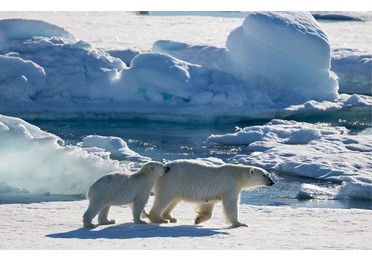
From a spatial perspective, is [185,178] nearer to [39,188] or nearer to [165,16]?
[39,188]

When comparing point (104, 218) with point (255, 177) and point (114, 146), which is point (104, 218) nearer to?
point (255, 177)

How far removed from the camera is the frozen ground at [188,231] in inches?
293

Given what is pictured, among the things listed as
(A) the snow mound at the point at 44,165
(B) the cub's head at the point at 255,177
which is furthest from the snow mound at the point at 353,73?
(B) the cub's head at the point at 255,177

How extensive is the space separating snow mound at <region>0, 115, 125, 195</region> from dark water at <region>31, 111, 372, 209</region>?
2.04 meters

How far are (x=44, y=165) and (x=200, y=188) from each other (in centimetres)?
309

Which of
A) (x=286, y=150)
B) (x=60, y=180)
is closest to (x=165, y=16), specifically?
(x=286, y=150)

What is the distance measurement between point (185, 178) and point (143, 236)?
0.91m

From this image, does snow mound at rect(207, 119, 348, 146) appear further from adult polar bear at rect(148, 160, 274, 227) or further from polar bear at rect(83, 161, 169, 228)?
polar bear at rect(83, 161, 169, 228)

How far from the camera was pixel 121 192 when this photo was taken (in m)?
8.16

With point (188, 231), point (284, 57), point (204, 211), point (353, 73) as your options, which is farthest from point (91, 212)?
point (353, 73)

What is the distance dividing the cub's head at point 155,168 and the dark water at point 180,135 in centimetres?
345

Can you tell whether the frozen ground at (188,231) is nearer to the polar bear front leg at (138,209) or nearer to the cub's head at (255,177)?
the polar bear front leg at (138,209)

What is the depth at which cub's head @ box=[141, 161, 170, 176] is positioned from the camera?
8.31 metres

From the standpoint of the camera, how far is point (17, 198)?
32.6ft
